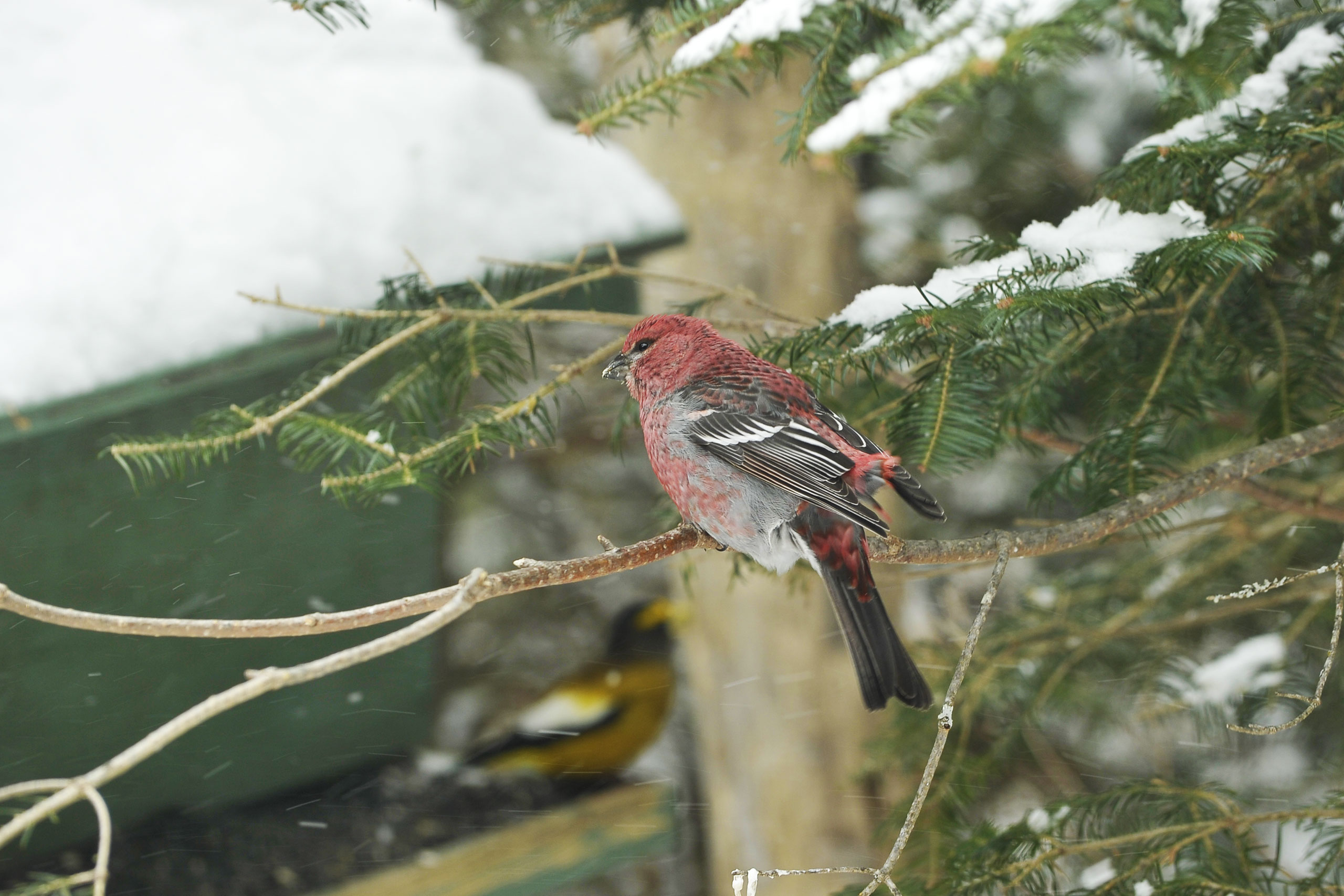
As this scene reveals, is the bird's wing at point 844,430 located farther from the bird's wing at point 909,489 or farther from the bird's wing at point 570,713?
the bird's wing at point 570,713

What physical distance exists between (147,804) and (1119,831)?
6.48ft

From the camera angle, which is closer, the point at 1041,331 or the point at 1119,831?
the point at 1041,331

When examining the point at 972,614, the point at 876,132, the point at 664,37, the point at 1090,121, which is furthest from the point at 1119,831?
the point at 1090,121

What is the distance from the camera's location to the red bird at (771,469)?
47.9 inches

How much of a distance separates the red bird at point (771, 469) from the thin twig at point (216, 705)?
1.73 feet

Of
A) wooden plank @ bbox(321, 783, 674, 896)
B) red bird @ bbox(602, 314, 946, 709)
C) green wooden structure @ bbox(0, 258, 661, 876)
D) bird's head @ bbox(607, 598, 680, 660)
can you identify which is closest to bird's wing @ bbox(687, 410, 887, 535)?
red bird @ bbox(602, 314, 946, 709)

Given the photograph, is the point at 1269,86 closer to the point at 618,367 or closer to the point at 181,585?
the point at 618,367

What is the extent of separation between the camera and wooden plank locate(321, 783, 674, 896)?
2266 millimetres

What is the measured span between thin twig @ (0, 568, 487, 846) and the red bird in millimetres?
528

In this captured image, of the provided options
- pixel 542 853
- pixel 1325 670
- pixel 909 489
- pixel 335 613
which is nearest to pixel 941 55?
pixel 909 489

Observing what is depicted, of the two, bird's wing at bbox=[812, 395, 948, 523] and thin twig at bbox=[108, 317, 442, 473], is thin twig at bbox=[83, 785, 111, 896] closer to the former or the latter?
thin twig at bbox=[108, 317, 442, 473]

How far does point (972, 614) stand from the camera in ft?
11.1

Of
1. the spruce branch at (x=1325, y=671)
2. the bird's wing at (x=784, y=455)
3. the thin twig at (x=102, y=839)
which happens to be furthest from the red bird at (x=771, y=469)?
the thin twig at (x=102, y=839)

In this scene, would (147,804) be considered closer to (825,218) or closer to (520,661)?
(520,661)
